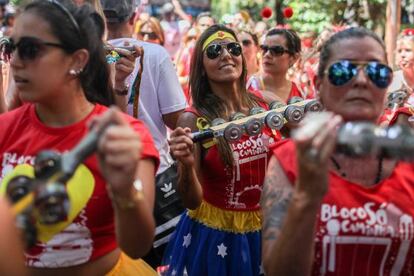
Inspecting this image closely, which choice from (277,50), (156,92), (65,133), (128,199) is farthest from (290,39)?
(128,199)

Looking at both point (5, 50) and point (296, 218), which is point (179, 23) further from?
point (296, 218)

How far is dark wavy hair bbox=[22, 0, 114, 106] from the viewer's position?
3072 mm

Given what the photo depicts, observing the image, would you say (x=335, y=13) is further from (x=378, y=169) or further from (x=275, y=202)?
(x=275, y=202)

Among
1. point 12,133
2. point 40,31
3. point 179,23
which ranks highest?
point 40,31

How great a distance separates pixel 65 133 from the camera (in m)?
3.10

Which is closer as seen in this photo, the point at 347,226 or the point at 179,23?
the point at 347,226

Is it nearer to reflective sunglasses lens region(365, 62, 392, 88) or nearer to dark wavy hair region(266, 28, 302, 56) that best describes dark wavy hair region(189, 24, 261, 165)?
reflective sunglasses lens region(365, 62, 392, 88)

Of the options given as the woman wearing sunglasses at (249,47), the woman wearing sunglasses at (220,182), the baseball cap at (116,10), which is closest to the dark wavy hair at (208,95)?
the woman wearing sunglasses at (220,182)

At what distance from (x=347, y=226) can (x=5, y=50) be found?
236cm

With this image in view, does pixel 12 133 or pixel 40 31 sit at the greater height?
pixel 40 31

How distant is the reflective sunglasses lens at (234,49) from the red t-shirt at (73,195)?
214 cm

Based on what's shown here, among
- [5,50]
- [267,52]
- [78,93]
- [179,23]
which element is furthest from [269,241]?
[179,23]

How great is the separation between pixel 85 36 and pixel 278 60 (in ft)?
14.2

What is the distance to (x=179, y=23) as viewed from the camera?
47.8ft
